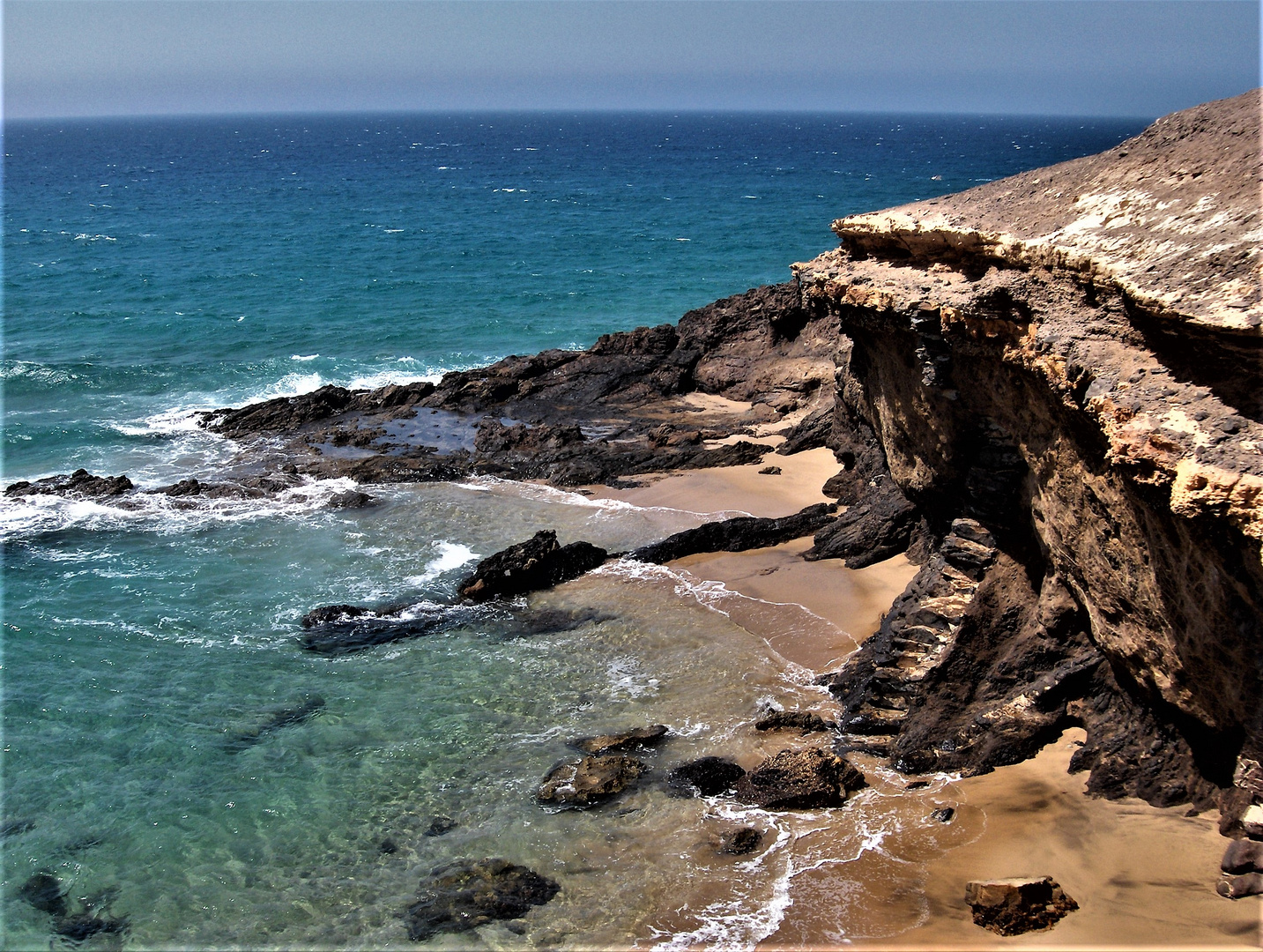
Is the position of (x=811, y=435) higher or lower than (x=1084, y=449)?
lower

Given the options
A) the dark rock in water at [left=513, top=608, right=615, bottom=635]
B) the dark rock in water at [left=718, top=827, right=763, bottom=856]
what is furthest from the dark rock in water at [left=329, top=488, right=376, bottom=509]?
the dark rock in water at [left=718, top=827, right=763, bottom=856]

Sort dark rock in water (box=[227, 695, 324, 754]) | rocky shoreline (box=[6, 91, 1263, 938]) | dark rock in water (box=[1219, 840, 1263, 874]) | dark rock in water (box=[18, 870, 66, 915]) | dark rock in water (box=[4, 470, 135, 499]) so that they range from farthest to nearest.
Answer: dark rock in water (box=[4, 470, 135, 499]), dark rock in water (box=[227, 695, 324, 754]), dark rock in water (box=[18, 870, 66, 915]), dark rock in water (box=[1219, 840, 1263, 874]), rocky shoreline (box=[6, 91, 1263, 938])

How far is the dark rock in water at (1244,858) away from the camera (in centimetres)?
742

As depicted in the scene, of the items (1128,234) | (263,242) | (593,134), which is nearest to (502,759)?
(1128,234)

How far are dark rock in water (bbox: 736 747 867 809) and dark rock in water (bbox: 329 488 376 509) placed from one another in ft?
39.4

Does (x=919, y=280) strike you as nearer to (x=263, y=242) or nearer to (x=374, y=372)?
(x=374, y=372)

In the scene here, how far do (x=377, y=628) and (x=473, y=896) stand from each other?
6.36 metres

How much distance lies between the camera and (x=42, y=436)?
84.9 feet

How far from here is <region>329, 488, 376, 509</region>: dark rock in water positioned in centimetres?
2014

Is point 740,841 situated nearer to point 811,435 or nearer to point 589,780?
point 589,780

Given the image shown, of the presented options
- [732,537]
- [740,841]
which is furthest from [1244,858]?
[732,537]

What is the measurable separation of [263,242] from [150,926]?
52.9 m

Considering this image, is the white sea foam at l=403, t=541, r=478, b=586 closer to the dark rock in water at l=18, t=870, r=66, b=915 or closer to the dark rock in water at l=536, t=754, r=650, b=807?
the dark rock in water at l=536, t=754, r=650, b=807

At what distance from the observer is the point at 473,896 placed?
30.8 ft
